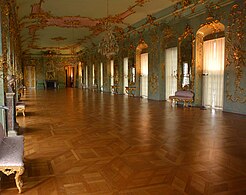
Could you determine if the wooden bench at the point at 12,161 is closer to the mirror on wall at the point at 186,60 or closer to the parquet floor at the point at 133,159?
the parquet floor at the point at 133,159

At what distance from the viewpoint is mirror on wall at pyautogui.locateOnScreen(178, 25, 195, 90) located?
887cm

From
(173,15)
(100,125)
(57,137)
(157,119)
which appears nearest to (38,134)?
(57,137)

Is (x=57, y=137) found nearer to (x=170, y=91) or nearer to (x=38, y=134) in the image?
(x=38, y=134)

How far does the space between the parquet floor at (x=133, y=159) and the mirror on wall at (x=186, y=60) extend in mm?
3861

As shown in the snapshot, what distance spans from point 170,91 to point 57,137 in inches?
271

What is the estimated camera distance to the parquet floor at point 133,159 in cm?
238

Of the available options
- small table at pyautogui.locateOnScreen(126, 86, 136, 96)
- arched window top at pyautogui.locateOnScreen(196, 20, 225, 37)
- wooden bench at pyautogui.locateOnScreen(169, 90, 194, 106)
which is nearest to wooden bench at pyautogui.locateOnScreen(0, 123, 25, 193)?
wooden bench at pyautogui.locateOnScreen(169, 90, 194, 106)

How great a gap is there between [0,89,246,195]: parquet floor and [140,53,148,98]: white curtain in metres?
7.16

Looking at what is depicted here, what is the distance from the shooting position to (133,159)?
125 inches

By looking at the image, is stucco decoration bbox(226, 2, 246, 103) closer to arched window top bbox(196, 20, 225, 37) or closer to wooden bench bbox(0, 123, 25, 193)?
arched window top bbox(196, 20, 225, 37)

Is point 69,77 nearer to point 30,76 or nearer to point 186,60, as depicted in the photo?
point 30,76

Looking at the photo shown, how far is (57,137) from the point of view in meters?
4.36

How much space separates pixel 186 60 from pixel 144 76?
3.67 meters

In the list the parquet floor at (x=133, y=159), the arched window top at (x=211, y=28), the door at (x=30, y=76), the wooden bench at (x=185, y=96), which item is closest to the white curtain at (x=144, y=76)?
the wooden bench at (x=185, y=96)
